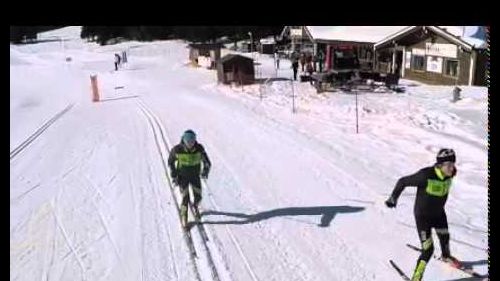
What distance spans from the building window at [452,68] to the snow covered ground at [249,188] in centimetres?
452

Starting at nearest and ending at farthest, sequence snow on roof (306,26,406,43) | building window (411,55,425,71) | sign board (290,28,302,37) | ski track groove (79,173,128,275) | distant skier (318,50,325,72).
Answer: ski track groove (79,173,128,275), building window (411,55,425,71), snow on roof (306,26,406,43), distant skier (318,50,325,72), sign board (290,28,302,37)

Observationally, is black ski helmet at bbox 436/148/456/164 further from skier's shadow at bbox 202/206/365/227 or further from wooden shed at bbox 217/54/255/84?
wooden shed at bbox 217/54/255/84

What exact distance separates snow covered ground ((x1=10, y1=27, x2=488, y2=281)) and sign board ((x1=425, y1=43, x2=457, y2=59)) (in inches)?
188

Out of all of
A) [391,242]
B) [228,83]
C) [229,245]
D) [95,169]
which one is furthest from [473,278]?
[228,83]

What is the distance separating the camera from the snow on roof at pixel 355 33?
3722cm

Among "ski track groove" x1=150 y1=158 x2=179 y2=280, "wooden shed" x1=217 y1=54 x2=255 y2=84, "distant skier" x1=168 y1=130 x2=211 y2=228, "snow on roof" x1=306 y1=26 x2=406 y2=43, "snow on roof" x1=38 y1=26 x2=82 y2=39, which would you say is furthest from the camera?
"snow on roof" x1=306 y1=26 x2=406 y2=43

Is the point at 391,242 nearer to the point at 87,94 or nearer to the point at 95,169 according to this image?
the point at 95,169

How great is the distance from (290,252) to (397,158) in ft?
23.0

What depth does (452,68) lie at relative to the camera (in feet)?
104

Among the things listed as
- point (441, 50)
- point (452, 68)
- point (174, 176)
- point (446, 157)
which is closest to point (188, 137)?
point (174, 176)

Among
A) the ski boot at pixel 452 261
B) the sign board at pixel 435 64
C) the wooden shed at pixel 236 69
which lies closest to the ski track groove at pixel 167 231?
the ski boot at pixel 452 261

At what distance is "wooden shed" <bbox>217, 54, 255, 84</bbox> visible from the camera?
34.7 metres

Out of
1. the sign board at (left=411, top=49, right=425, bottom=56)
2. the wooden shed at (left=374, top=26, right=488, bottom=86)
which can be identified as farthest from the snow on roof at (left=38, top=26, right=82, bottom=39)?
the sign board at (left=411, top=49, right=425, bottom=56)

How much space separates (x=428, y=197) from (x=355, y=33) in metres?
33.9
